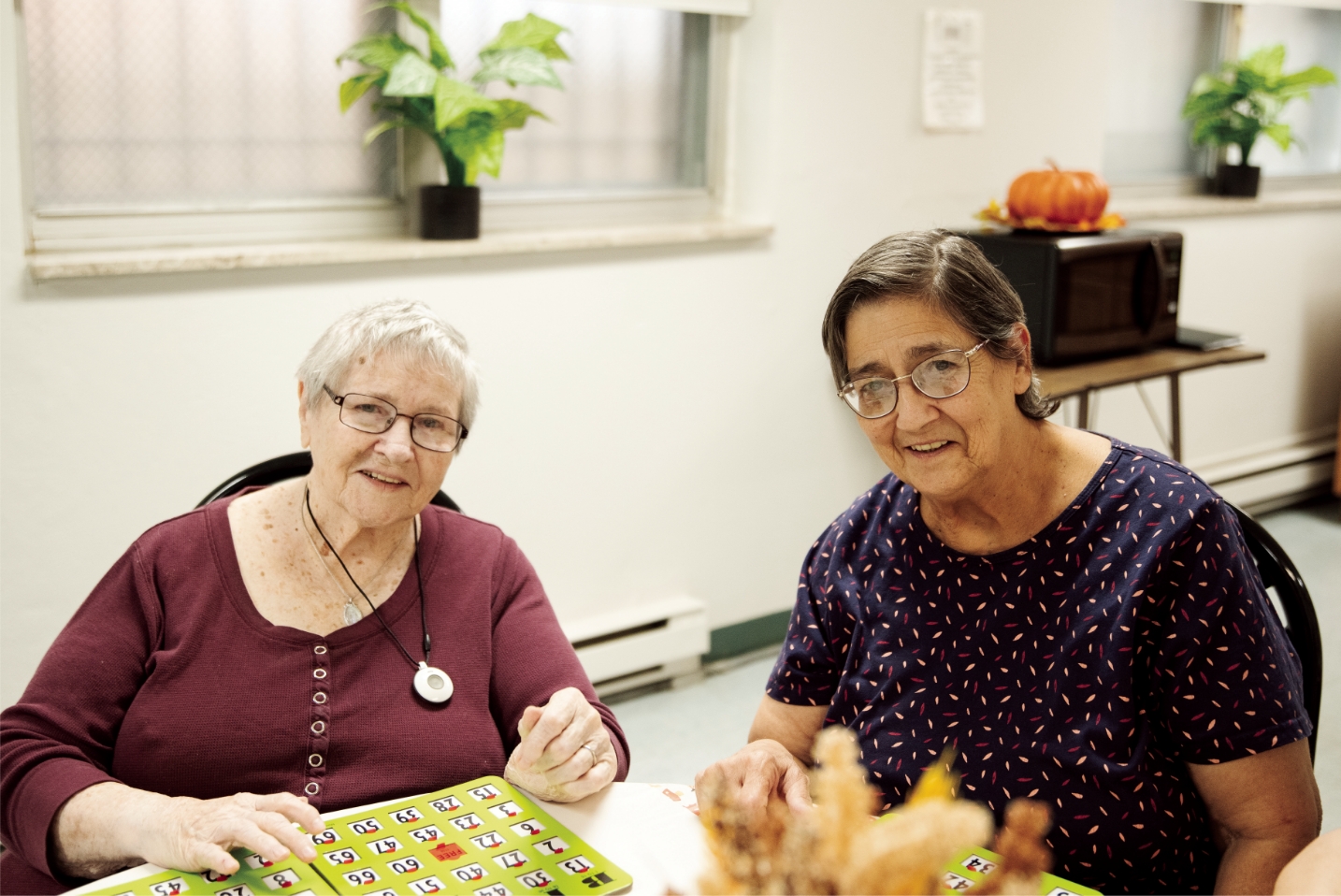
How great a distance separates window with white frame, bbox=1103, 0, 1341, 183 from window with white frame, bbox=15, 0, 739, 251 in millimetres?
1994

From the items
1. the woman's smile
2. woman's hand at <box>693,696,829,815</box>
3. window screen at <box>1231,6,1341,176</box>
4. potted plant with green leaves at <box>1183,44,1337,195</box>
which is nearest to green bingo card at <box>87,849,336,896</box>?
woman's hand at <box>693,696,829,815</box>

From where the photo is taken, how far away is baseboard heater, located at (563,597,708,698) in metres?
3.02

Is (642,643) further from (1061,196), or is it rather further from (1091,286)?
(1061,196)

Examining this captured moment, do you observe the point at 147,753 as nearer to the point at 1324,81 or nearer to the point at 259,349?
the point at 259,349

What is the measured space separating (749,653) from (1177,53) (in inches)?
108

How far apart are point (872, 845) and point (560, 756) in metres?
0.72

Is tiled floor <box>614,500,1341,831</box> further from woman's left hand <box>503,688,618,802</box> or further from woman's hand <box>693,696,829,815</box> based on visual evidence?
woman's left hand <box>503,688,618,802</box>

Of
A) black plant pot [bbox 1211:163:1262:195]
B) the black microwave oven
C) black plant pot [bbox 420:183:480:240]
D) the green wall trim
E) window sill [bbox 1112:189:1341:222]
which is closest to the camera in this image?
black plant pot [bbox 420:183:480:240]

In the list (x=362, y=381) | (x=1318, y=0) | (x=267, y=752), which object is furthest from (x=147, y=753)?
(x=1318, y=0)

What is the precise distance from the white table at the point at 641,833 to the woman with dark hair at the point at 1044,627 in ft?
0.24

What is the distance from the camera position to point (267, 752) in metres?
1.43

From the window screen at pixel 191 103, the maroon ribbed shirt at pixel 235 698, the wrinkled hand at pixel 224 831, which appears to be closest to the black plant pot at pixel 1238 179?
the window screen at pixel 191 103

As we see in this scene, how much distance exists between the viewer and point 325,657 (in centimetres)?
146

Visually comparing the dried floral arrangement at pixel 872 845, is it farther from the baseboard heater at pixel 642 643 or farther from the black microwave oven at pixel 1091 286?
the black microwave oven at pixel 1091 286
